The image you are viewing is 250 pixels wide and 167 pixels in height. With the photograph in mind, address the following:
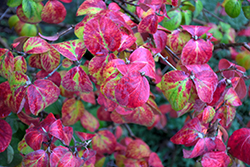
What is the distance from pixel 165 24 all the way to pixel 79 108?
0.34 metres

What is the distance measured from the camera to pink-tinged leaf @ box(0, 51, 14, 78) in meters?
0.40

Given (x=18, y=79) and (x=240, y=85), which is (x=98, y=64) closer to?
(x=18, y=79)

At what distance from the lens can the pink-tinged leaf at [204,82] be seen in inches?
14.2

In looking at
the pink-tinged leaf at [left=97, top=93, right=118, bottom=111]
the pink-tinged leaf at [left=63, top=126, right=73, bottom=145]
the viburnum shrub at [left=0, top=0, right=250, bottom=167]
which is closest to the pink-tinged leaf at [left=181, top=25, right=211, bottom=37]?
the viburnum shrub at [left=0, top=0, right=250, bottom=167]

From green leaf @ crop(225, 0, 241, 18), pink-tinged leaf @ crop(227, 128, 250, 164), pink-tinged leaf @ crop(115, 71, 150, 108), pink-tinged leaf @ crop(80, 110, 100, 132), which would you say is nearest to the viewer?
pink-tinged leaf @ crop(115, 71, 150, 108)

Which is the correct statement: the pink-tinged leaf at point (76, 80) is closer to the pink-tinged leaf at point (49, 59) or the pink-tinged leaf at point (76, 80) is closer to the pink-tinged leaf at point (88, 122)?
the pink-tinged leaf at point (49, 59)

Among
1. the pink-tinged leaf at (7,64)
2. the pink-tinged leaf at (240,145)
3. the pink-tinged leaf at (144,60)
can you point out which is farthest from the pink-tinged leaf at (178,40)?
the pink-tinged leaf at (7,64)

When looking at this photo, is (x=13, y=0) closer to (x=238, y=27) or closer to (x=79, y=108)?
(x=79, y=108)

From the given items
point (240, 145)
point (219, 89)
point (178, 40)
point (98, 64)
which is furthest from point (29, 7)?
point (240, 145)

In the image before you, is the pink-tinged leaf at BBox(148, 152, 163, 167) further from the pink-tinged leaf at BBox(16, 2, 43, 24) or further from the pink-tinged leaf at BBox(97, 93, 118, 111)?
the pink-tinged leaf at BBox(16, 2, 43, 24)

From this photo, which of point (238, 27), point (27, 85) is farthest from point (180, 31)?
point (238, 27)

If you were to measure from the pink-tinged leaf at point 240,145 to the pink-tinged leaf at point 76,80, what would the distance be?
0.33 meters

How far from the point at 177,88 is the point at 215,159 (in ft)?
0.59

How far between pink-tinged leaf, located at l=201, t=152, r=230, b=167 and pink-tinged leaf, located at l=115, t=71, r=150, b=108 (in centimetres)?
21
